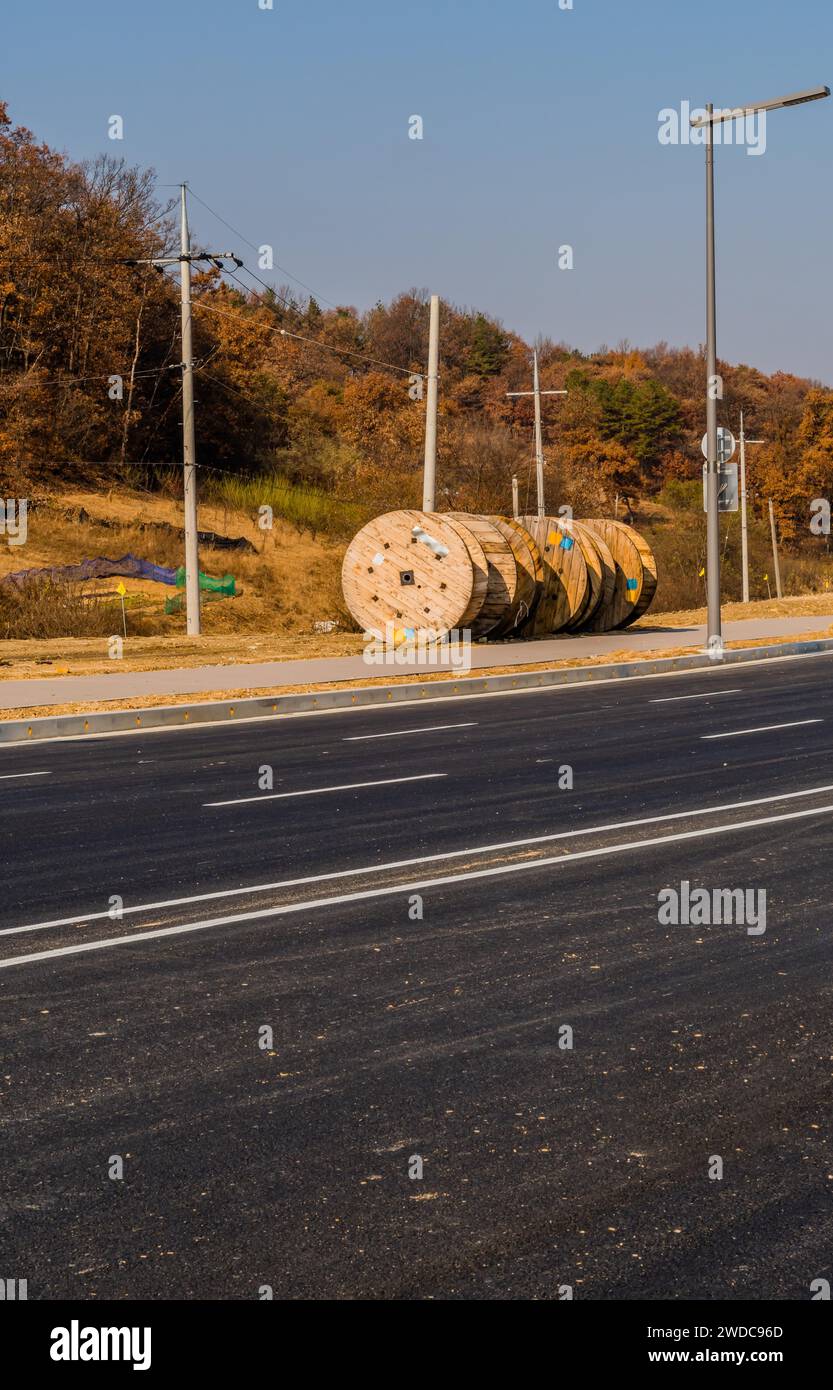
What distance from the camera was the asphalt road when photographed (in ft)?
13.7

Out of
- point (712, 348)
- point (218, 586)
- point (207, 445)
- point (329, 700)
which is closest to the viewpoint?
point (329, 700)

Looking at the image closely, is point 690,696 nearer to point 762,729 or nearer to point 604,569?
point 762,729

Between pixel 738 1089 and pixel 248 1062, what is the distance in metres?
1.79

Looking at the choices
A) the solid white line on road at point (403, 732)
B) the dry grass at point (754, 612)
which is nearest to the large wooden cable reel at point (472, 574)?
the dry grass at point (754, 612)

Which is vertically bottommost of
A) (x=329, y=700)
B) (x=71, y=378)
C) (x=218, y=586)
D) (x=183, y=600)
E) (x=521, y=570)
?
(x=329, y=700)

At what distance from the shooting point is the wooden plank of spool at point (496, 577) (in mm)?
27156

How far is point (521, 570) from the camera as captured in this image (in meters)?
27.9

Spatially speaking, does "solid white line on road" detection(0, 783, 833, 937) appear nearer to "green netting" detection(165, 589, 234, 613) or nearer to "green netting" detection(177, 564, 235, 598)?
"green netting" detection(165, 589, 234, 613)

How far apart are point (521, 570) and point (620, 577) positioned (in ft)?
14.1

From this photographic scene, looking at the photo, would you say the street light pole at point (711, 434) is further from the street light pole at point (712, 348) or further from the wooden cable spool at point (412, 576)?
the wooden cable spool at point (412, 576)

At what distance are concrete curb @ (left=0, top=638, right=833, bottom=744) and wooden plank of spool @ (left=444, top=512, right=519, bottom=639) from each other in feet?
10.3

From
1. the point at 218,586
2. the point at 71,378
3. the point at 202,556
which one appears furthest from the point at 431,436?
the point at 71,378
